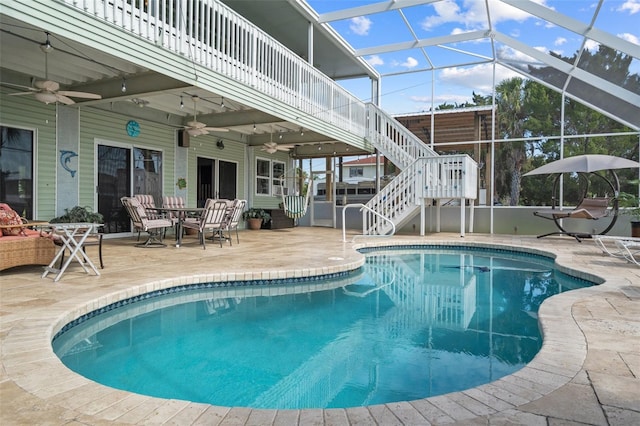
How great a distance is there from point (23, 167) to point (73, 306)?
454 centimetres

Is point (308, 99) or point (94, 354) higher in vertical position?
point (308, 99)

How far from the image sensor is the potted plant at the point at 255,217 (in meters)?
11.9

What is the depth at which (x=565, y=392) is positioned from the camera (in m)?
1.99

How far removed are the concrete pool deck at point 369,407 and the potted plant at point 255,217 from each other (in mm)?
7050

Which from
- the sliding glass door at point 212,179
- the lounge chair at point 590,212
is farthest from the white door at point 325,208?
the lounge chair at point 590,212

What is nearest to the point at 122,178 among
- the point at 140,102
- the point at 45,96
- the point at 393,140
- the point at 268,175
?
the point at 140,102

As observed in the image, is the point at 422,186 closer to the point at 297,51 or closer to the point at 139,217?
the point at 297,51

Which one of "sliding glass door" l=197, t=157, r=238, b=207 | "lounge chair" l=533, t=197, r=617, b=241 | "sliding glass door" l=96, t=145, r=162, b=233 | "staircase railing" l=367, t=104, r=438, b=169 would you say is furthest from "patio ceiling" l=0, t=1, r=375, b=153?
"lounge chair" l=533, t=197, r=617, b=241

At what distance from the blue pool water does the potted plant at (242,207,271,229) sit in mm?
6534

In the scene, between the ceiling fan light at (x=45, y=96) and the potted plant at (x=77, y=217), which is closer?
the ceiling fan light at (x=45, y=96)

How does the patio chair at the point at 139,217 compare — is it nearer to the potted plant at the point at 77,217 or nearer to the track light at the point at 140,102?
the potted plant at the point at 77,217

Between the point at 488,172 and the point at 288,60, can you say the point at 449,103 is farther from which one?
the point at 288,60

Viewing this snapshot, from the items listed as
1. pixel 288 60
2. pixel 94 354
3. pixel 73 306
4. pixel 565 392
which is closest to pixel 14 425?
pixel 94 354

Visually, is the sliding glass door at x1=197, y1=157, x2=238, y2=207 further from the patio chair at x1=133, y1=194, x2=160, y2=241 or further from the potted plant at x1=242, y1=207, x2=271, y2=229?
the patio chair at x1=133, y1=194, x2=160, y2=241
